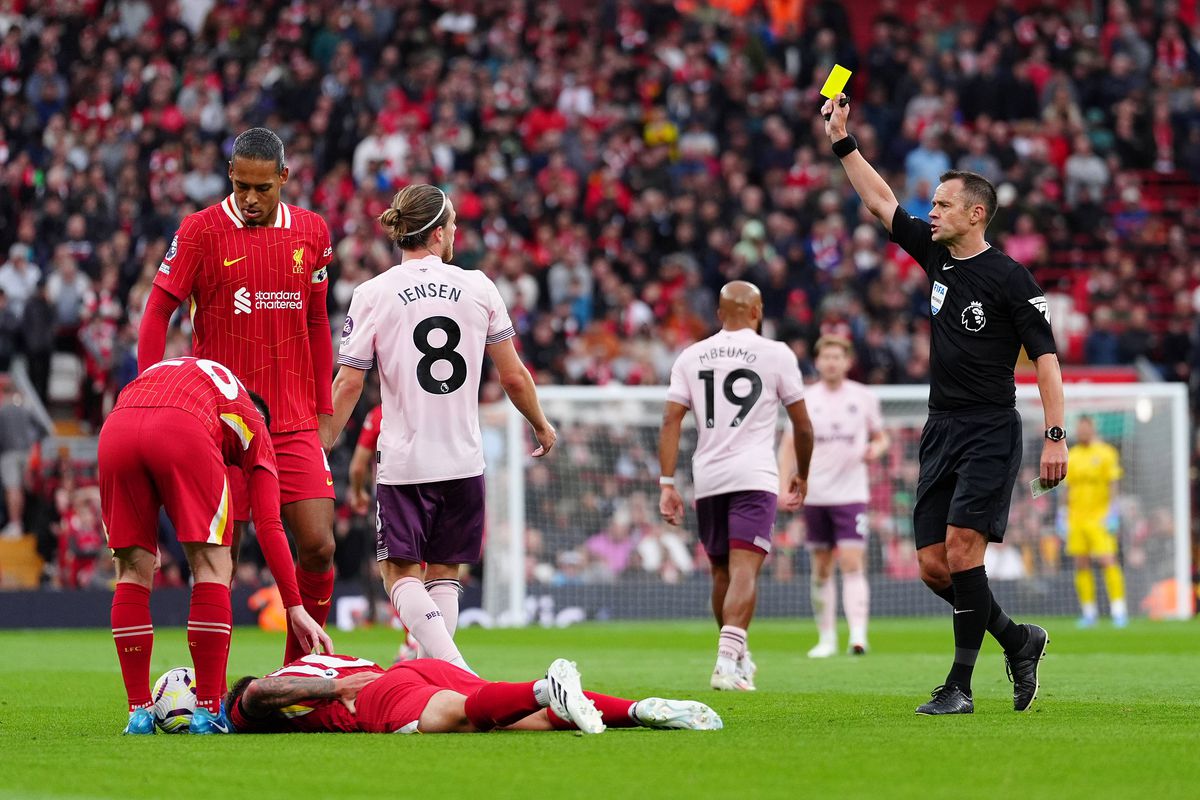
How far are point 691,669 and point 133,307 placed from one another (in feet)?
37.0

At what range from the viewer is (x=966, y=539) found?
28.0 feet

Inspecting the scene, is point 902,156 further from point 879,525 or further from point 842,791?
point 842,791

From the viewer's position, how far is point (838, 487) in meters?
15.6

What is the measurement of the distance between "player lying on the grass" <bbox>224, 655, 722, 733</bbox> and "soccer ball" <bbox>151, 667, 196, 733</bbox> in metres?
0.18

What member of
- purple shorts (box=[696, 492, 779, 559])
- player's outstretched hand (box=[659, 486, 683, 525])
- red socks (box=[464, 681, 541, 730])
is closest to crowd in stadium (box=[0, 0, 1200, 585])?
player's outstretched hand (box=[659, 486, 683, 525])

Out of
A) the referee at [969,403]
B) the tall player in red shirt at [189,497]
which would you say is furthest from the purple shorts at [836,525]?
the tall player in red shirt at [189,497]

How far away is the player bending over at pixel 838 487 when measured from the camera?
15.6 meters

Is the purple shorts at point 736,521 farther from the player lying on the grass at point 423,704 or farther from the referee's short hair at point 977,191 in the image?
the player lying on the grass at point 423,704

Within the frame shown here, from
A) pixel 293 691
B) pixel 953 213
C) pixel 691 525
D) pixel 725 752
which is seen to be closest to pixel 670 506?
pixel 953 213

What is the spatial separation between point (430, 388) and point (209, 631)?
197cm

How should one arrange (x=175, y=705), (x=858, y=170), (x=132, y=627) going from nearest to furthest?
(x=132, y=627) < (x=175, y=705) < (x=858, y=170)

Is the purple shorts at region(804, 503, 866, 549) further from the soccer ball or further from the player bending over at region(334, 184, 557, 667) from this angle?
the soccer ball

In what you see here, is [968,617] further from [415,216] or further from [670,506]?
[415,216]

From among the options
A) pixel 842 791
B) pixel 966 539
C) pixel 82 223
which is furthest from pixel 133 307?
pixel 842 791
